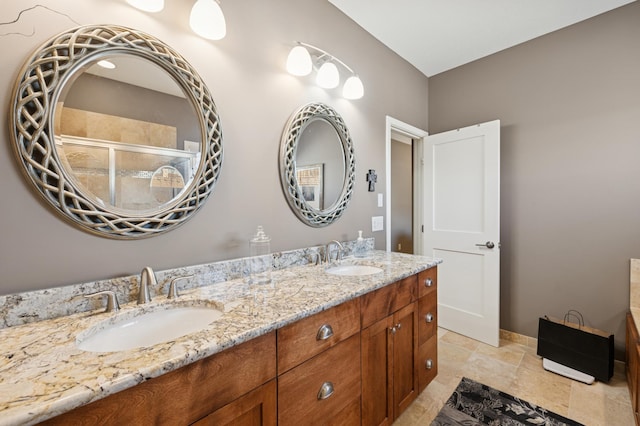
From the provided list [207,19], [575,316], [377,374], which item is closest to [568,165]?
[575,316]

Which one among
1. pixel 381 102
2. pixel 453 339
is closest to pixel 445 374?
pixel 453 339

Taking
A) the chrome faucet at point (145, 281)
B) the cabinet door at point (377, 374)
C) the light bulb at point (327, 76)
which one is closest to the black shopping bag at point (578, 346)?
the cabinet door at point (377, 374)

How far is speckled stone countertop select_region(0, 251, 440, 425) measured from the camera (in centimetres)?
52

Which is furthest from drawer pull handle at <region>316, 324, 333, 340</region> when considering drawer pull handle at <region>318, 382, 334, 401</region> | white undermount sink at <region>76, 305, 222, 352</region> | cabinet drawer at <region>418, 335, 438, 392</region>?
cabinet drawer at <region>418, 335, 438, 392</region>

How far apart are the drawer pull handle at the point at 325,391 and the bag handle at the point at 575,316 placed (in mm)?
2246

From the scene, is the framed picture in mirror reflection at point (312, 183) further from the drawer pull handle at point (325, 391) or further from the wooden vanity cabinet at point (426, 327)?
the drawer pull handle at point (325, 391)

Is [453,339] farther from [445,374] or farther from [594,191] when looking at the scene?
[594,191]

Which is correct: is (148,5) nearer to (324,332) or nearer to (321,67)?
(321,67)

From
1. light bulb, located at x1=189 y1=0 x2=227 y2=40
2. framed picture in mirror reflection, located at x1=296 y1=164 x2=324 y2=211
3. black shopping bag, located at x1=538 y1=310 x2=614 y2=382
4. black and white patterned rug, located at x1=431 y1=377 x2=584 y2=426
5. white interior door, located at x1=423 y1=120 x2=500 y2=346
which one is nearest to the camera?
light bulb, located at x1=189 y1=0 x2=227 y2=40

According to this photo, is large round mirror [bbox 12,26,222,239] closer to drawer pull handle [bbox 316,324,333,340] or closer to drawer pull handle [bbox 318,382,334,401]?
drawer pull handle [bbox 316,324,333,340]

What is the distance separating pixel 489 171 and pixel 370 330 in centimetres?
196

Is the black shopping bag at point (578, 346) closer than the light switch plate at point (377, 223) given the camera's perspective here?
Yes

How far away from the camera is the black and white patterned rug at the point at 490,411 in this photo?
1.57 meters

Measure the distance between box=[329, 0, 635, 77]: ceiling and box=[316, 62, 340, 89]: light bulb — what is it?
54cm
